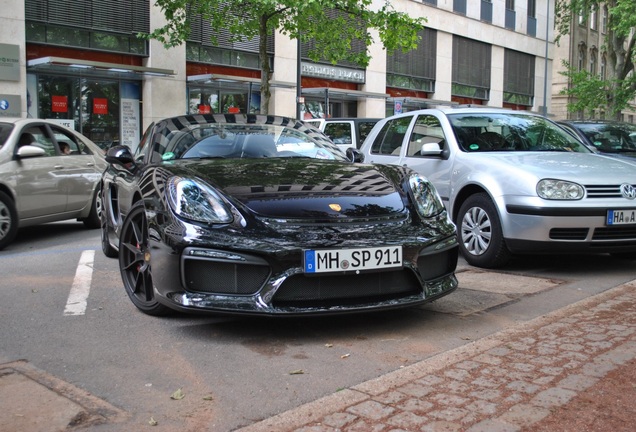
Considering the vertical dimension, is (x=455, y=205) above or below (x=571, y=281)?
above

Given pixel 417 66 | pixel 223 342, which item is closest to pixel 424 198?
pixel 223 342

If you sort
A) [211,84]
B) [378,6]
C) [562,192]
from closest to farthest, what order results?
[562,192], [211,84], [378,6]

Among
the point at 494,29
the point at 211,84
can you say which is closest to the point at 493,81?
the point at 494,29

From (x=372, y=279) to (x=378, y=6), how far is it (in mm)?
25419

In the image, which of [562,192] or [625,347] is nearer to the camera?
[625,347]

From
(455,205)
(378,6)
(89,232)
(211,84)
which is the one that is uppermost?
(378,6)

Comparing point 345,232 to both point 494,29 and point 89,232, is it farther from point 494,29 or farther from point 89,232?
point 494,29

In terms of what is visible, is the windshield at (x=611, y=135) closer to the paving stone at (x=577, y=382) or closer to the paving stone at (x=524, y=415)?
the paving stone at (x=577, y=382)

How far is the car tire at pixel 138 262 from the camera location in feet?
14.8

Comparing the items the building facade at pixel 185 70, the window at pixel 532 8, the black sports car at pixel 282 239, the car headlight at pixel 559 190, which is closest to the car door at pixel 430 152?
the car headlight at pixel 559 190

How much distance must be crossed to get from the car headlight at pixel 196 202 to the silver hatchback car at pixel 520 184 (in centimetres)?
302

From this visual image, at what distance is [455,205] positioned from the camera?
6875mm

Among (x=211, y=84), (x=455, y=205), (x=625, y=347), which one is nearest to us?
(x=625, y=347)

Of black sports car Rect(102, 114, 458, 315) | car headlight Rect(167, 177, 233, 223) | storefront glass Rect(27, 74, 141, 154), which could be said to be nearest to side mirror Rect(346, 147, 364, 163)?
black sports car Rect(102, 114, 458, 315)
